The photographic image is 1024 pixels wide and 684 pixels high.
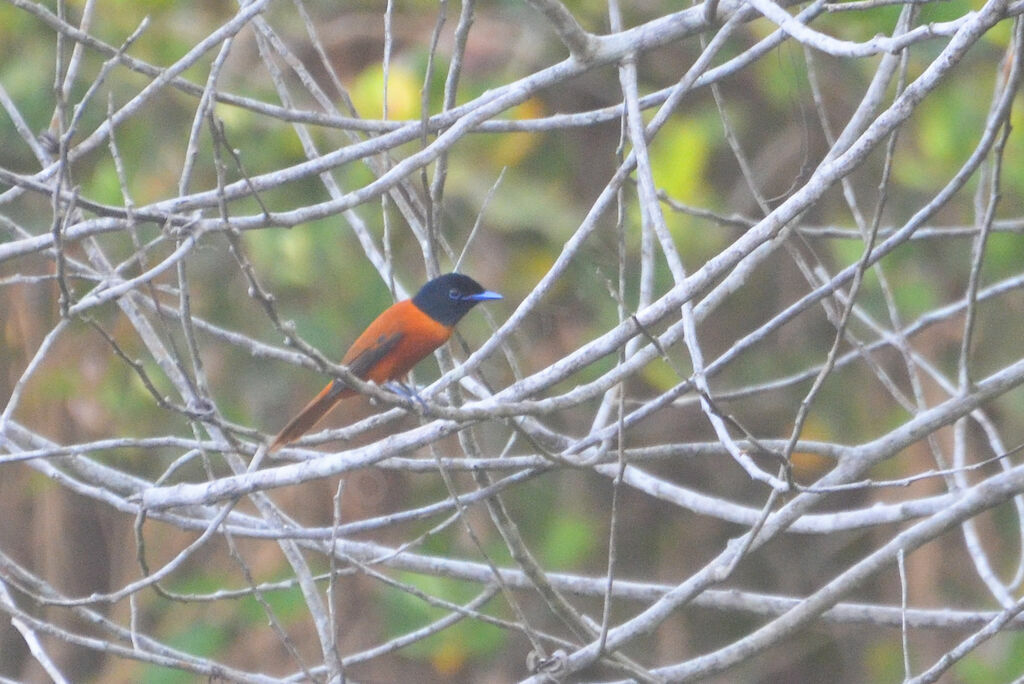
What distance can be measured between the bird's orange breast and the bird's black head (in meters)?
0.03

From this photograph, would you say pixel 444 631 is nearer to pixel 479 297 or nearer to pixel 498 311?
pixel 498 311

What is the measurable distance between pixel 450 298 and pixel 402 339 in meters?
0.24

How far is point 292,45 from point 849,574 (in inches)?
221

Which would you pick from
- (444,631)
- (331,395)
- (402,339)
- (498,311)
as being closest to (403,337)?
(402,339)

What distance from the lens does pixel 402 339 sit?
495 centimetres

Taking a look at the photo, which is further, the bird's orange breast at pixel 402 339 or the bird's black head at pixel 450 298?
the bird's orange breast at pixel 402 339

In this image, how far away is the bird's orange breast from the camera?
4.82m

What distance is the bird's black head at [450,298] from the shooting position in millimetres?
4715

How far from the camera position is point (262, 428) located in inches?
303

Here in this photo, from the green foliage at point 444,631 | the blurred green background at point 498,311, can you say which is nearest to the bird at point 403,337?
the blurred green background at point 498,311

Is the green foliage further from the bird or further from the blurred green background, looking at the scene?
the bird

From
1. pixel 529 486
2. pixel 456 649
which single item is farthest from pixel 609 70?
pixel 456 649

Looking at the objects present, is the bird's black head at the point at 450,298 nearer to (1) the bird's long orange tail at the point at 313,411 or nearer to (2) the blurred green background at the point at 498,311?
(1) the bird's long orange tail at the point at 313,411

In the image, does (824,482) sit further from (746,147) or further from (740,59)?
(746,147)
